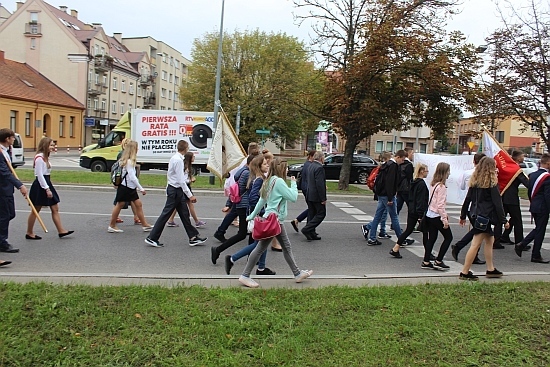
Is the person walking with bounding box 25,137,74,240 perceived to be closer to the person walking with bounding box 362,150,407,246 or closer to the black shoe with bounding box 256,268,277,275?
the black shoe with bounding box 256,268,277,275

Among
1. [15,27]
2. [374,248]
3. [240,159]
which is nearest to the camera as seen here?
[374,248]

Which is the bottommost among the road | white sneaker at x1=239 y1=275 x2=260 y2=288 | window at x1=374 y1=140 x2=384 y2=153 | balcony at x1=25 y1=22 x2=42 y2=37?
the road

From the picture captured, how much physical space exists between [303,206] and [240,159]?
16.6ft

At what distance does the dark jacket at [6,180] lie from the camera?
6715 millimetres

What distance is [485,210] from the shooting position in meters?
6.45

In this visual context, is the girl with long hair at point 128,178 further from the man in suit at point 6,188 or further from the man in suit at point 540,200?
the man in suit at point 540,200

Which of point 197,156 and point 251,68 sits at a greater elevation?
point 251,68

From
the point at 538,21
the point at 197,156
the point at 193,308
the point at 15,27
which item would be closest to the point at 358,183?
the point at 197,156

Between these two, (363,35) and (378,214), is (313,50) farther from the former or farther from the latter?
(378,214)

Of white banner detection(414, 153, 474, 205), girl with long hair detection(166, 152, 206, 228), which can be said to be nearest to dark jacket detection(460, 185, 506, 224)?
white banner detection(414, 153, 474, 205)

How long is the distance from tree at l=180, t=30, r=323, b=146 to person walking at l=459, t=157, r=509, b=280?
3306cm

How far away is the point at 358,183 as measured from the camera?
2623 cm

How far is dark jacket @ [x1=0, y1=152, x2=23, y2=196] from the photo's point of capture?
6715 mm

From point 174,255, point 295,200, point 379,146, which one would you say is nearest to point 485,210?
point 295,200
